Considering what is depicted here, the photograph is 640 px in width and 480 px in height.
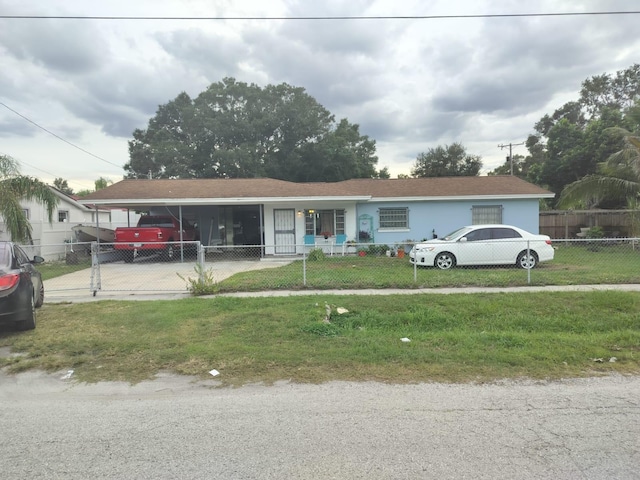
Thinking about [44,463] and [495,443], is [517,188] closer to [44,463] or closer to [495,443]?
[495,443]

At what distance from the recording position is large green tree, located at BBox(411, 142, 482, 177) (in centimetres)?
4050

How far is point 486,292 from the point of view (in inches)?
353

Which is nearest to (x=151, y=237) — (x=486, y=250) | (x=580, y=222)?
(x=486, y=250)

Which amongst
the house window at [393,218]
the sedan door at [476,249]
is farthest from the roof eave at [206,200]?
the sedan door at [476,249]

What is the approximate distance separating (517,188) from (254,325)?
1727cm

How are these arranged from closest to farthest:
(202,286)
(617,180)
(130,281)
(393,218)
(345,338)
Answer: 1. (345,338)
2. (202,286)
3. (130,281)
4. (617,180)
5. (393,218)

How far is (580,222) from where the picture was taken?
2320 cm

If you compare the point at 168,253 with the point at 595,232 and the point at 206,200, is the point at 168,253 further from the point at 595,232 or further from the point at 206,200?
the point at 595,232

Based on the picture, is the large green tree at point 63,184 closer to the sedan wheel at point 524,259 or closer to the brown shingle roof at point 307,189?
the brown shingle roof at point 307,189

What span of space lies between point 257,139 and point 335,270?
3089 cm

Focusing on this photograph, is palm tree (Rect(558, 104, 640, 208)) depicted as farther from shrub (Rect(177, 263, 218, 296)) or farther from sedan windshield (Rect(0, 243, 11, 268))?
sedan windshield (Rect(0, 243, 11, 268))

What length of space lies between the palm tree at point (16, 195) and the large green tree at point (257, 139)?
21972 mm

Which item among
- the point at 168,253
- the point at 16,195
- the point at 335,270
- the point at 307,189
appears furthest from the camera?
the point at 307,189

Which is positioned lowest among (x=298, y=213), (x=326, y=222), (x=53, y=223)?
(x=326, y=222)
